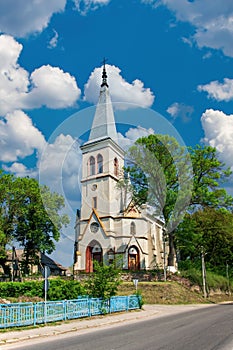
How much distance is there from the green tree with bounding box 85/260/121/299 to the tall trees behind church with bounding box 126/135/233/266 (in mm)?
7834

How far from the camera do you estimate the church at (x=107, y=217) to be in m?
18.5

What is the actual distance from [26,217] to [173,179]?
20.7 metres

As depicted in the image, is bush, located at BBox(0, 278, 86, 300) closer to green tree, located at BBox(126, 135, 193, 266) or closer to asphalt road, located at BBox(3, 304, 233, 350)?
asphalt road, located at BBox(3, 304, 233, 350)

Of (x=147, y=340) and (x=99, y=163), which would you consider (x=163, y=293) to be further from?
(x=147, y=340)

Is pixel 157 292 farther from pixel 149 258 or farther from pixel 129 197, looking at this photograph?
pixel 149 258

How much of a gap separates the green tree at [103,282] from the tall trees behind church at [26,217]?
21.1m

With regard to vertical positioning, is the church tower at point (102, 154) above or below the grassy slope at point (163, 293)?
above

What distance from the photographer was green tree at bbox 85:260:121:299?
58.9 feet

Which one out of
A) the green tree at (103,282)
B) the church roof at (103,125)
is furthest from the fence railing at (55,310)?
the church roof at (103,125)

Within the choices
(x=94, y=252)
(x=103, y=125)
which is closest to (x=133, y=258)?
(x=94, y=252)

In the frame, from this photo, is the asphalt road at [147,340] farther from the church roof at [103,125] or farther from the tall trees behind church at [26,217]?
the tall trees behind church at [26,217]

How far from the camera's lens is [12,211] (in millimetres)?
41531

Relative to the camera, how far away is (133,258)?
43438 mm

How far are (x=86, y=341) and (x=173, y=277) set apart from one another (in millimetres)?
22932
